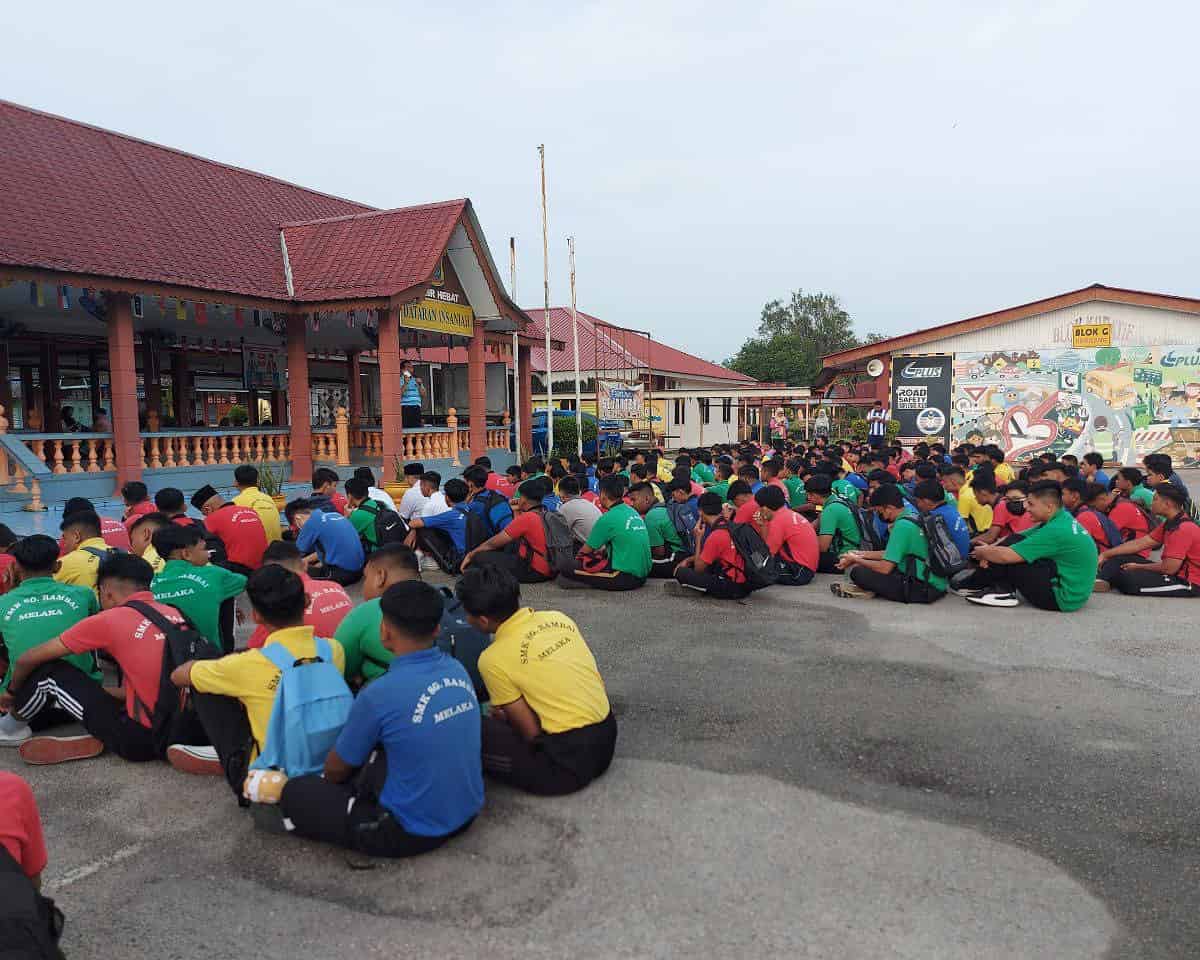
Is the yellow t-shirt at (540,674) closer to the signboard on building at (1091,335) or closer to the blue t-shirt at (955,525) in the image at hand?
the blue t-shirt at (955,525)

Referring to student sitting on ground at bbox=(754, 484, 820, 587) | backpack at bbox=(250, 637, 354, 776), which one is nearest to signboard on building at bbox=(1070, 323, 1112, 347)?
student sitting on ground at bbox=(754, 484, 820, 587)

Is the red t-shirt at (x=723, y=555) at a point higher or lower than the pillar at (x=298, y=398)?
lower

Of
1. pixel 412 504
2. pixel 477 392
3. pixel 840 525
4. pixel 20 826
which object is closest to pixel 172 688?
pixel 20 826

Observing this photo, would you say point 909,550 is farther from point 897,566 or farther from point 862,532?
point 862,532

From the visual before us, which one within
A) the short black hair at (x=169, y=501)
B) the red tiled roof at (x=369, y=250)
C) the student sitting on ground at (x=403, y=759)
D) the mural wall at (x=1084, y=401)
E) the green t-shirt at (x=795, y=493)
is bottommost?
the student sitting on ground at (x=403, y=759)

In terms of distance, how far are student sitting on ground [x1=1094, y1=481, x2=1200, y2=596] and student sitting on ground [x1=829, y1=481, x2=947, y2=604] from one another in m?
1.76

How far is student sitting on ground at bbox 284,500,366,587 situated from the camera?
7871 mm

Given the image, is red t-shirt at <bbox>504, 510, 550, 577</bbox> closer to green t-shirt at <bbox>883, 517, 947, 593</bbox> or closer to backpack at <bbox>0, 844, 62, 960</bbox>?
green t-shirt at <bbox>883, 517, 947, 593</bbox>

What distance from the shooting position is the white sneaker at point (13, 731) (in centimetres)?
455

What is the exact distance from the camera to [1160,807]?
A: 374cm

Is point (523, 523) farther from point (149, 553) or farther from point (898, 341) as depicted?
point (898, 341)

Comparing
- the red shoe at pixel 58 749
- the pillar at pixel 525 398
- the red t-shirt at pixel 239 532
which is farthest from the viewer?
the pillar at pixel 525 398

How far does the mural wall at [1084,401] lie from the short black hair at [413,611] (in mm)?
20565

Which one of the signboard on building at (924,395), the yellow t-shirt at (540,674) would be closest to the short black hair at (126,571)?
the yellow t-shirt at (540,674)
